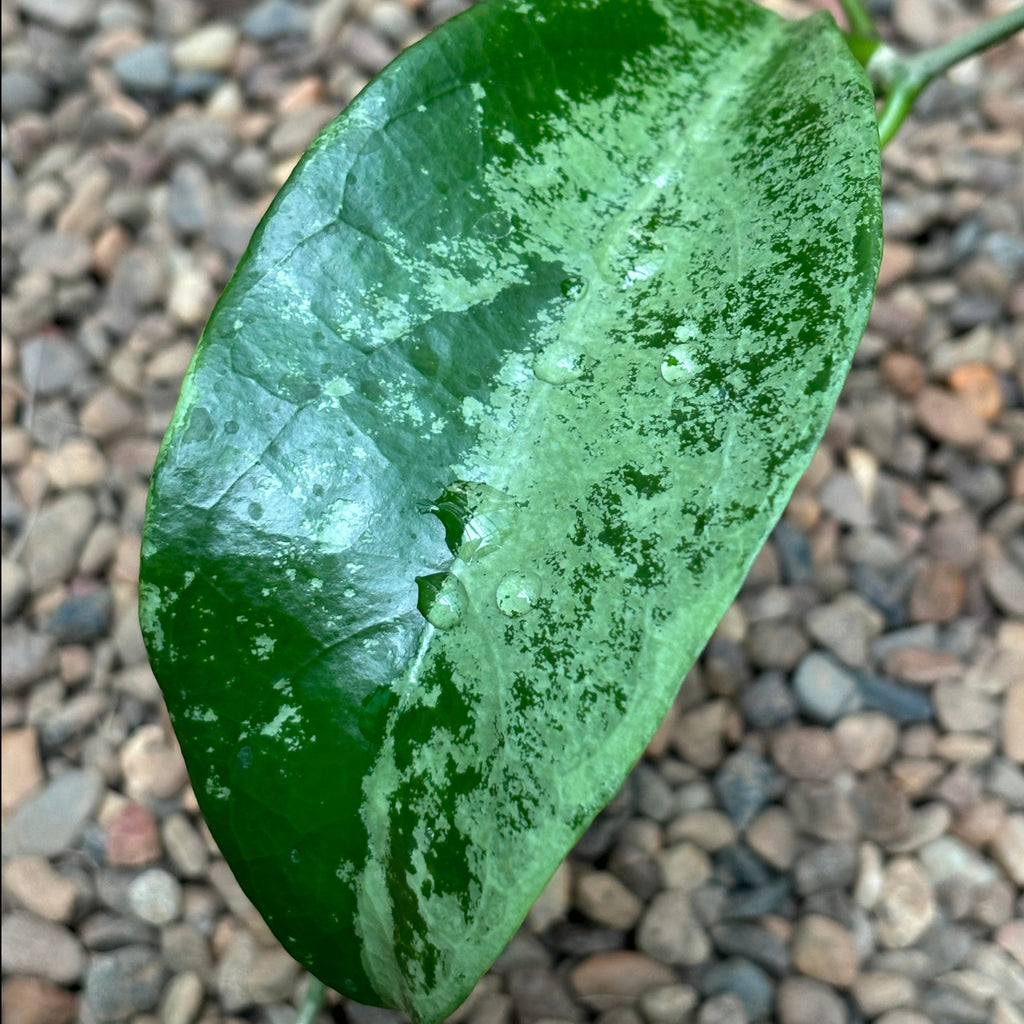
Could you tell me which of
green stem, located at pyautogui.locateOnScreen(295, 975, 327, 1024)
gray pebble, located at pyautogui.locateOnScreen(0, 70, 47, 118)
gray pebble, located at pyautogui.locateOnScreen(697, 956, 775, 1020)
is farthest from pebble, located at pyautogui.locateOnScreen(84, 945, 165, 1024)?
gray pebble, located at pyautogui.locateOnScreen(0, 70, 47, 118)

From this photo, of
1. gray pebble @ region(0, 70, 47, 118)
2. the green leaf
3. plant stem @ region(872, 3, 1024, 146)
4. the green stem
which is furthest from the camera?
gray pebble @ region(0, 70, 47, 118)

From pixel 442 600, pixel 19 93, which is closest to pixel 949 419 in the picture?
pixel 442 600

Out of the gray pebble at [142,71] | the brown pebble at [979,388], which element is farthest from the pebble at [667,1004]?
the gray pebble at [142,71]

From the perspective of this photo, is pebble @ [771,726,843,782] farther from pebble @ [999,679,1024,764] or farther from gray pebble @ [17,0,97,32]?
gray pebble @ [17,0,97,32]

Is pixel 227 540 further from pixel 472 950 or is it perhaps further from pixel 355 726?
pixel 472 950

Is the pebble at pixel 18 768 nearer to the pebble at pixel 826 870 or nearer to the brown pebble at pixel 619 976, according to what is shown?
the brown pebble at pixel 619 976

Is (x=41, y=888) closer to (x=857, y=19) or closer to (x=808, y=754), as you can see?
(x=808, y=754)

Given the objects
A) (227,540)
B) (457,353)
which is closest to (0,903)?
(227,540)
